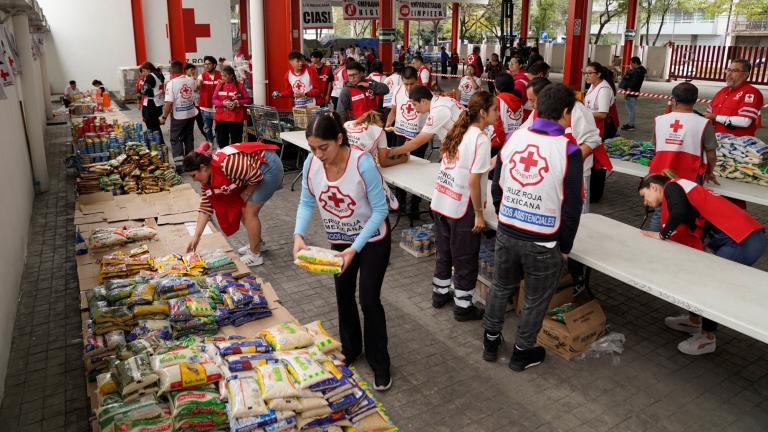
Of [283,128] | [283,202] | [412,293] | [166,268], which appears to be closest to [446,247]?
[412,293]

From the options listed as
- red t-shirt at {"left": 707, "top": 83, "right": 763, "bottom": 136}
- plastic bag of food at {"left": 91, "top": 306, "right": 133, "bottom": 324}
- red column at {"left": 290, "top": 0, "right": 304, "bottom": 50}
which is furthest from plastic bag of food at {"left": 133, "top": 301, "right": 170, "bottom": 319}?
red column at {"left": 290, "top": 0, "right": 304, "bottom": 50}

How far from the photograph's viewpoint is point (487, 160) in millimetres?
4285

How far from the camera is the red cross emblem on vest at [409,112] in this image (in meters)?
7.14

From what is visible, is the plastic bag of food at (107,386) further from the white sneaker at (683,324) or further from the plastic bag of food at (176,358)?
the white sneaker at (683,324)

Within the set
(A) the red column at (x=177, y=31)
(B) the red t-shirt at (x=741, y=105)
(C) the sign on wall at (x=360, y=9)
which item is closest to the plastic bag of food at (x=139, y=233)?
(B) the red t-shirt at (x=741, y=105)

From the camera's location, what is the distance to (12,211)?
228 inches

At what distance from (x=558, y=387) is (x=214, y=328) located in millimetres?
2334

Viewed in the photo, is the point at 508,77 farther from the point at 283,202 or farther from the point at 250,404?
the point at 250,404

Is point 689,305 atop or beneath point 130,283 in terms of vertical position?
atop

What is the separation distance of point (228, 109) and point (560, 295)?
265 inches

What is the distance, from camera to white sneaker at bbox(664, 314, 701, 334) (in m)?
4.62

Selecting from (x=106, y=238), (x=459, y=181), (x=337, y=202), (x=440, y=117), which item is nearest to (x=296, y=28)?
(x=440, y=117)

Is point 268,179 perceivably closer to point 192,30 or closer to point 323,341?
point 323,341

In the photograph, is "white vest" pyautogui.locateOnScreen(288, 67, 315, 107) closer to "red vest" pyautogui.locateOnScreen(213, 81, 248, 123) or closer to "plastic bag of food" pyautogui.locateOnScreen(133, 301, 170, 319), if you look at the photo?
"red vest" pyautogui.locateOnScreen(213, 81, 248, 123)
